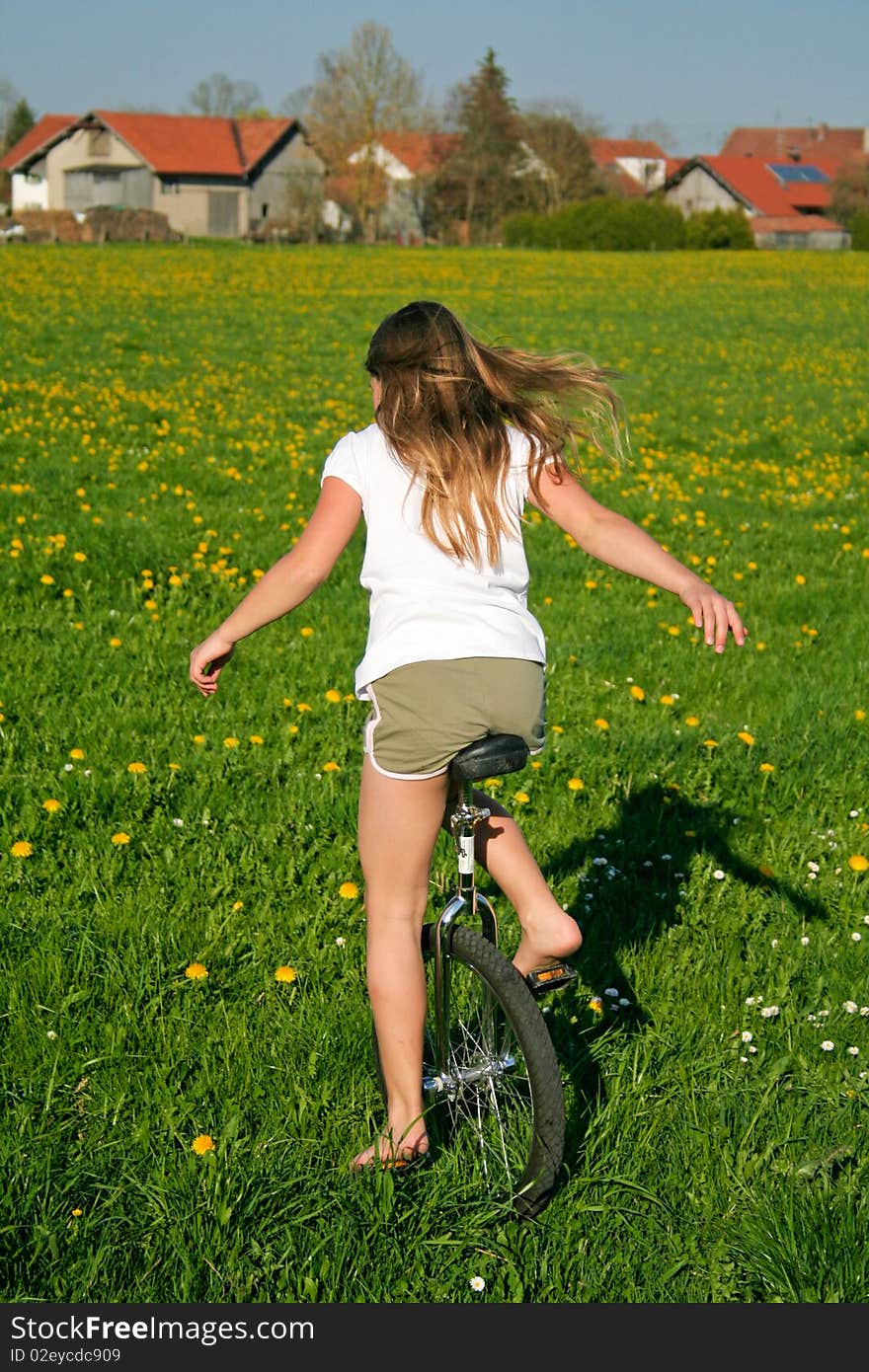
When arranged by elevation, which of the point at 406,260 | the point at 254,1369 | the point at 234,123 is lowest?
the point at 254,1369

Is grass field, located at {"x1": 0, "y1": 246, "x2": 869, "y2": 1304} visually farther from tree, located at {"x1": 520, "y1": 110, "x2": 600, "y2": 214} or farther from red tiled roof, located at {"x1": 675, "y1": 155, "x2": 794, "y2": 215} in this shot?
red tiled roof, located at {"x1": 675, "y1": 155, "x2": 794, "y2": 215}

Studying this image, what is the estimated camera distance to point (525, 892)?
2.93 m

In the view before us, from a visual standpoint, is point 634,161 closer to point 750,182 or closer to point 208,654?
point 750,182

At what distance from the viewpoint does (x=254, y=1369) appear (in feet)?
7.98

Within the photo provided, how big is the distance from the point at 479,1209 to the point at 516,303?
27.4 metres

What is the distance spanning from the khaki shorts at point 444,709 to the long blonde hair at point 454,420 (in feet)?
0.78

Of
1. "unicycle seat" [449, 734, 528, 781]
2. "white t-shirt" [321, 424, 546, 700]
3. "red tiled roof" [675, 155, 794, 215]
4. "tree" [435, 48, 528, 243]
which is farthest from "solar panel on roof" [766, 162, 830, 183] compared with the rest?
"unicycle seat" [449, 734, 528, 781]

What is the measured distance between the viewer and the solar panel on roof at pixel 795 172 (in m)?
96.2

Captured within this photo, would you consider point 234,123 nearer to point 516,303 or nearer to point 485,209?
point 485,209

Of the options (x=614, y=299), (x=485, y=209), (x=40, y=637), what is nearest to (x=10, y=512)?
(x=40, y=637)

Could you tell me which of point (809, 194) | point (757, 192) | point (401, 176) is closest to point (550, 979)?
point (401, 176)

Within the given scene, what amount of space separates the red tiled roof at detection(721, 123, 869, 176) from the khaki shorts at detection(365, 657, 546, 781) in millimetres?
117511

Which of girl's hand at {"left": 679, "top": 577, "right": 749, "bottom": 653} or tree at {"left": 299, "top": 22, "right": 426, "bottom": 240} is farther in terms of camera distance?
tree at {"left": 299, "top": 22, "right": 426, "bottom": 240}

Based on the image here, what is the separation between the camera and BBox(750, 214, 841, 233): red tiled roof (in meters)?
85.8
